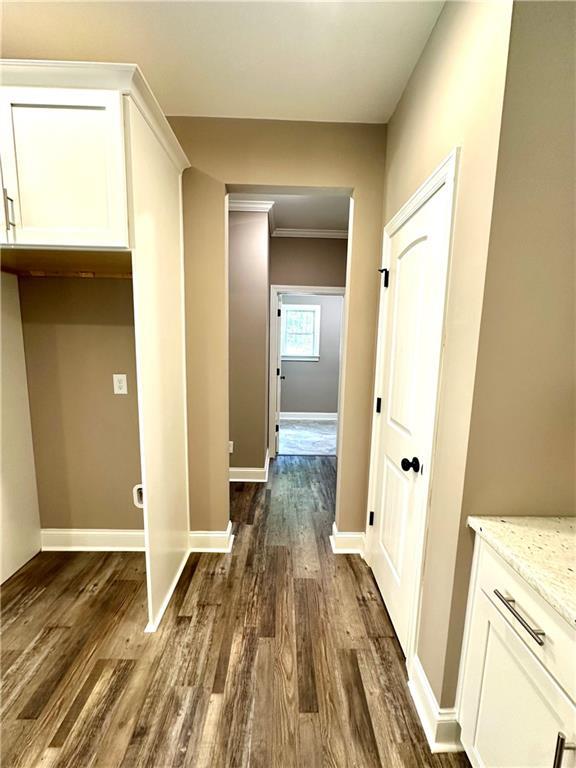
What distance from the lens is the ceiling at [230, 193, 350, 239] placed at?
2.89m

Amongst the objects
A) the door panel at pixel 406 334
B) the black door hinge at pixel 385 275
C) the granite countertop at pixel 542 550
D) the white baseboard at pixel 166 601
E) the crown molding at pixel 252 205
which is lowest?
the white baseboard at pixel 166 601

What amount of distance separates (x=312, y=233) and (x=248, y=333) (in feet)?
4.94

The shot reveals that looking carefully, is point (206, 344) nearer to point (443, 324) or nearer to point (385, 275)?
point (385, 275)

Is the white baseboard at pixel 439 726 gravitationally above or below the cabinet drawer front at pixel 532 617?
below

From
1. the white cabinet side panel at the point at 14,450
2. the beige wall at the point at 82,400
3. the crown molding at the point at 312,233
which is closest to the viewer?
the white cabinet side panel at the point at 14,450

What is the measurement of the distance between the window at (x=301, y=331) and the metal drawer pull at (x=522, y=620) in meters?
5.13

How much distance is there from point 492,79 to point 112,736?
97.0 inches

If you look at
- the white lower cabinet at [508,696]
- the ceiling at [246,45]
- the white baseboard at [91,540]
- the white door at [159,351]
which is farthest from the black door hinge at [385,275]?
the white baseboard at [91,540]

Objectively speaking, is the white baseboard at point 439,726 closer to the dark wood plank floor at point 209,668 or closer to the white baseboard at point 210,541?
the dark wood plank floor at point 209,668

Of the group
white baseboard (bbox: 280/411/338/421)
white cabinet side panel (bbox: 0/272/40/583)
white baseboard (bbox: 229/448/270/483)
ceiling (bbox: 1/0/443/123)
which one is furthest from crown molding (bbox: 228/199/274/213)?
white baseboard (bbox: 280/411/338/421)

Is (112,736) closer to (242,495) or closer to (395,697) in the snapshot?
(395,697)

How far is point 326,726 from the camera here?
48.9 inches

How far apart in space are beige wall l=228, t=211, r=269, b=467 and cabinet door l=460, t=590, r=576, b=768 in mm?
2452

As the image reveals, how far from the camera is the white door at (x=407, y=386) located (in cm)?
128
